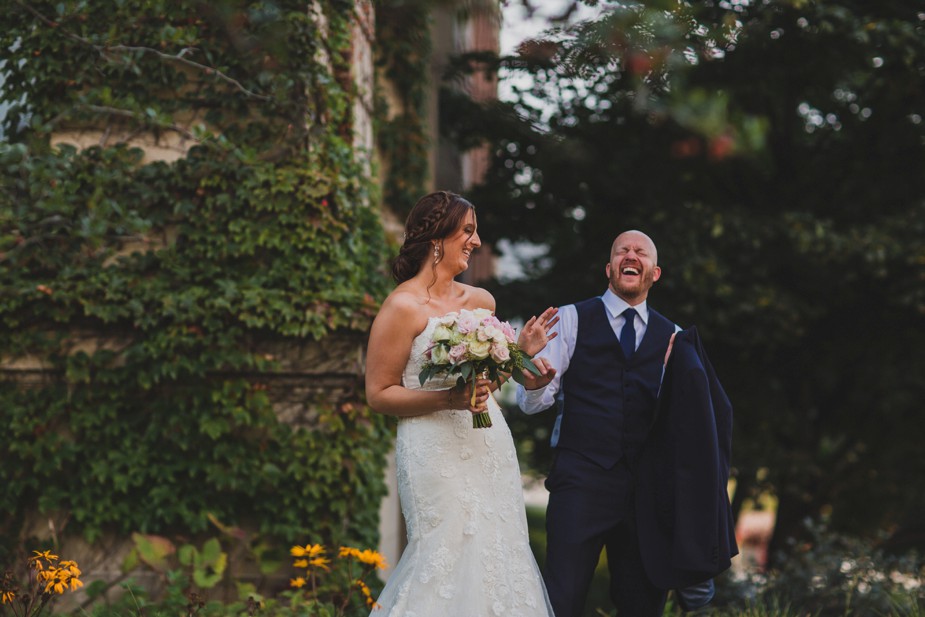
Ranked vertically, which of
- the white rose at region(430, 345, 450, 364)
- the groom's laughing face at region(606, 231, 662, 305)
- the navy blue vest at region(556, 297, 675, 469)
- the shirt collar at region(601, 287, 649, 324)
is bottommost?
the navy blue vest at region(556, 297, 675, 469)

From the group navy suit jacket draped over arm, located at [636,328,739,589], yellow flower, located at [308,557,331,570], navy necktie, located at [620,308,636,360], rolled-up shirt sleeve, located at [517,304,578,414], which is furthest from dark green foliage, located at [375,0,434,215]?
navy suit jacket draped over arm, located at [636,328,739,589]

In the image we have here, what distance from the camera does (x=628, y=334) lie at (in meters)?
4.23

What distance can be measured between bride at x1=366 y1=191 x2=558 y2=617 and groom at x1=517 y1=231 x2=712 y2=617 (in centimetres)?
25

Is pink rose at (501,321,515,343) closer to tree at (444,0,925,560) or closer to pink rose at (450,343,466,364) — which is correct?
pink rose at (450,343,466,364)

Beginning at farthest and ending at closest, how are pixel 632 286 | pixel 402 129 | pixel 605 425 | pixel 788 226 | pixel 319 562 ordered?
1. pixel 402 129
2. pixel 788 226
3. pixel 319 562
4. pixel 632 286
5. pixel 605 425

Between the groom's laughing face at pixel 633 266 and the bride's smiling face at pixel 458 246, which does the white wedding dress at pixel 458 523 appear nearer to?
the bride's smiling face at pixel 458 246

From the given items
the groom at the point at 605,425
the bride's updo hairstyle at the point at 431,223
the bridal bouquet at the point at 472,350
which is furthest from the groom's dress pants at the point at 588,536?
the bride's updo hairstyle at the point at 431,223

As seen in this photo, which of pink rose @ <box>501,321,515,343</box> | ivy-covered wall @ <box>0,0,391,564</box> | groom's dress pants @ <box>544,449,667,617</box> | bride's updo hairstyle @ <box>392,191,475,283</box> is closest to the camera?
pink rose @ <box>501,321,515,343</box>

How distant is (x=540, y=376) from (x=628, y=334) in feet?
1.64

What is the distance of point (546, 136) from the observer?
1720 mm

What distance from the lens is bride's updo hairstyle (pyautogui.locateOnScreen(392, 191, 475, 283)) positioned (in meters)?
3.91

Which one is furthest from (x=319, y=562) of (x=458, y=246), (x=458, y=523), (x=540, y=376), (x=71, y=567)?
(x=458, y=246)

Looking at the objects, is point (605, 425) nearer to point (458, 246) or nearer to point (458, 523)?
point (458, 523)

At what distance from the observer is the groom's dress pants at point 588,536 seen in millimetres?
4016
